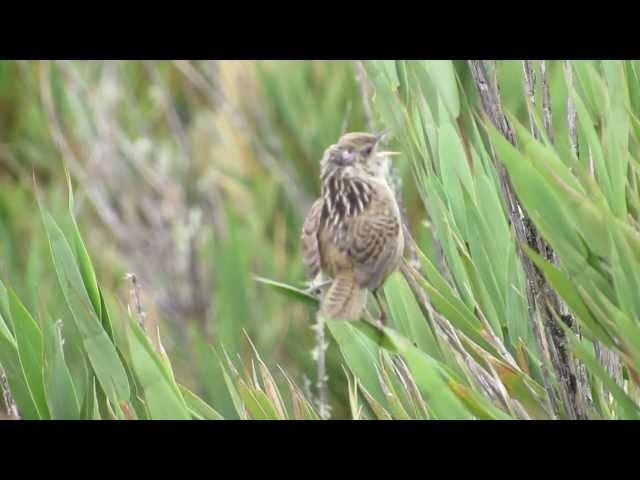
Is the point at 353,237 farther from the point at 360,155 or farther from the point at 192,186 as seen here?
the point at 192,186

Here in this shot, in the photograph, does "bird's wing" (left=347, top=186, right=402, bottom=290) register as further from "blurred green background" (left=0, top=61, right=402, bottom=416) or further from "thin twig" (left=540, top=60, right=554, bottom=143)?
"blurred green background" (left=0, top=61, right=402, bottom=416)

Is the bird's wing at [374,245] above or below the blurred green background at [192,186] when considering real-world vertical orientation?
below

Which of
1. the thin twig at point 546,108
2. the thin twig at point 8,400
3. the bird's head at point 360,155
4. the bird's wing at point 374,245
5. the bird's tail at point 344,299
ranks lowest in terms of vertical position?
the thin twig at point 8,400

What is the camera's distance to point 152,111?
480 cm

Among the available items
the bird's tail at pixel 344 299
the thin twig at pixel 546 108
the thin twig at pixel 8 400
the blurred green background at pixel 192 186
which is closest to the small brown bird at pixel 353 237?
the bird's tail at pixel 344 299

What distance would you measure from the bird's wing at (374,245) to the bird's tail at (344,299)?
0.02 m

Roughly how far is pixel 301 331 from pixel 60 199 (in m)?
0.77

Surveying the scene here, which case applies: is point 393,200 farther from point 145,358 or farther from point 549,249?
point 145,358

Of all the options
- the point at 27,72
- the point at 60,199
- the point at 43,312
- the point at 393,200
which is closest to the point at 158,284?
the point at 60,199

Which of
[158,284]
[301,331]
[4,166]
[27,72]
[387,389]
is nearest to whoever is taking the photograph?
[387,389]

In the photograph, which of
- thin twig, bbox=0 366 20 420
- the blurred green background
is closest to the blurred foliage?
thin twig, bbox=0 366 20 420

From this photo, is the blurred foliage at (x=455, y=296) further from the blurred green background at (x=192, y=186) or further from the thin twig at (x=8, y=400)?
the blurred green background at (x=192, y=186)

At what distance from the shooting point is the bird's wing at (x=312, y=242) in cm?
163

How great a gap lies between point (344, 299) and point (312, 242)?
15 cm
